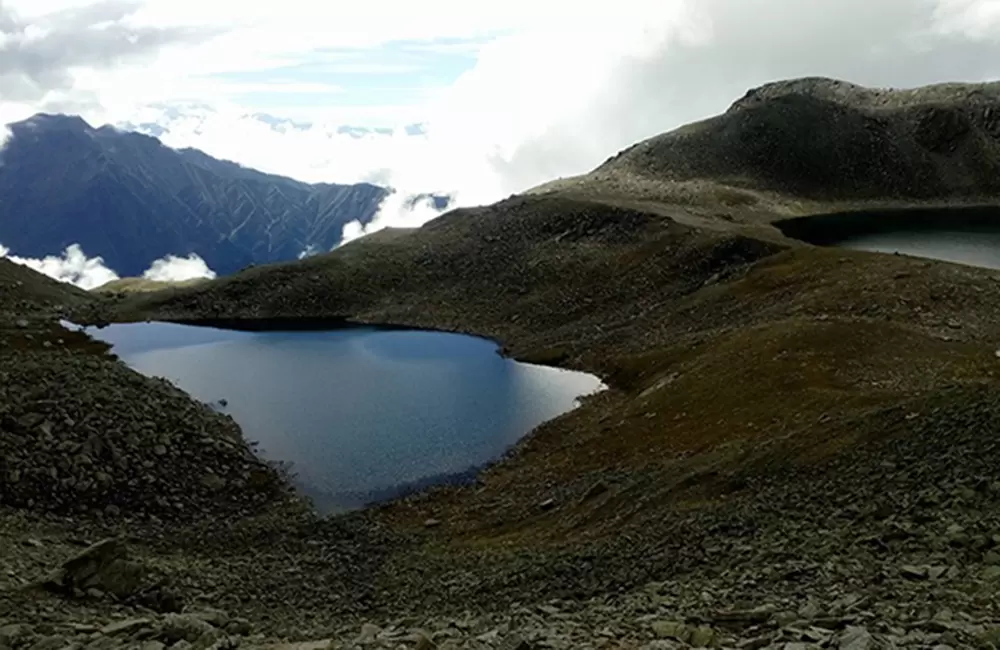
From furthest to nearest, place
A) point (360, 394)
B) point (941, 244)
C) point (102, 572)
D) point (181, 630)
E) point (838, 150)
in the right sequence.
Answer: point (838, 150)
point (941, 244)
point (360, 394)
point (102, 572)
point (181, 630)

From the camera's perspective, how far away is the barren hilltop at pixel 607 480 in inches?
654

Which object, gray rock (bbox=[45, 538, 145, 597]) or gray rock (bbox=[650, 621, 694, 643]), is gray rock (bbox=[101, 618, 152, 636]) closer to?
gray rock (bbox=[45, 538, 145, 597])

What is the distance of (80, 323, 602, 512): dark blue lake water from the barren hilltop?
8.57 feet

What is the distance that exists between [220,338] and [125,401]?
114ft

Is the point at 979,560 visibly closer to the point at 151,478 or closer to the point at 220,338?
the point at 151,478

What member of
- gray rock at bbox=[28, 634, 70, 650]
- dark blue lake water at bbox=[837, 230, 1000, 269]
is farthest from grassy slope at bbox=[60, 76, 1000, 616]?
dark blue lake water at bbox=[837, 230, 1000, 269]

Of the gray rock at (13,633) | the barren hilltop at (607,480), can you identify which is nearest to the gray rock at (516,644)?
the barren hilltop at (607,480)

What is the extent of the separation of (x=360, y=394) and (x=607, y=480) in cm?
2503

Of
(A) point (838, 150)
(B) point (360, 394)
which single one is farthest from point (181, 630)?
(A) point (838, 150)

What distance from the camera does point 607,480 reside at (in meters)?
32.3

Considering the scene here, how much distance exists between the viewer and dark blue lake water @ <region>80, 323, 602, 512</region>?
136ft

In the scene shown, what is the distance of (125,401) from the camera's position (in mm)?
38500

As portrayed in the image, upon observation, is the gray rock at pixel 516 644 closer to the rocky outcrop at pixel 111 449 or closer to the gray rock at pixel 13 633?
the gray rock at pixel 13 633

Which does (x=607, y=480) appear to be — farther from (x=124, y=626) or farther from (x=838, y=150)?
(x=838, y=150)
